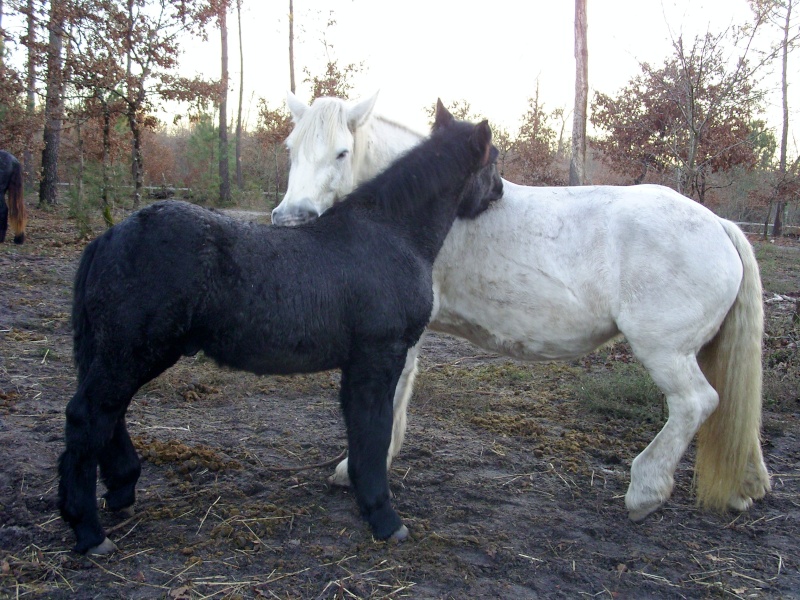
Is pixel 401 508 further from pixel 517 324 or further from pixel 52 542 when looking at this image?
pixel 52 542

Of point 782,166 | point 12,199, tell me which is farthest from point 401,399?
point 782,166

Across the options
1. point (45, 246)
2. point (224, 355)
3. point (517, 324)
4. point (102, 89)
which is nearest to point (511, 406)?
point (517, 324)

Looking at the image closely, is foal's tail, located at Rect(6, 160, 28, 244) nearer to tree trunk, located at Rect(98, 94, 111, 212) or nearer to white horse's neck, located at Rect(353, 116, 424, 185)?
tree trunk, located at Rect(98, 94, 111, 212)

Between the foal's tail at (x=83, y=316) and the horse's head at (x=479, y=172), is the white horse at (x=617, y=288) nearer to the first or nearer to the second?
the horse's head at (x=479, y=172)

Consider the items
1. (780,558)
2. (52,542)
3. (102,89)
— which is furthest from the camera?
(102,89)

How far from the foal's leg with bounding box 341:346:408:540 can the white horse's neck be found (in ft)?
4.06

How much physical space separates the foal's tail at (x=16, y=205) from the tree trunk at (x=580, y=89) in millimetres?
10172

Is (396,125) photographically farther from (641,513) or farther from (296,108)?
(641,513)

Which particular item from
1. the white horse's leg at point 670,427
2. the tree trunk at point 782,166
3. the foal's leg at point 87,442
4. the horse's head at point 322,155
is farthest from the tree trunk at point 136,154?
the tree trunk at point 782,166

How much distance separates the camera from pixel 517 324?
140 inches

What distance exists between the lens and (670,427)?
11.0 ft

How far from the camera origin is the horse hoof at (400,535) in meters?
2.91

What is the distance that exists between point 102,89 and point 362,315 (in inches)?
518

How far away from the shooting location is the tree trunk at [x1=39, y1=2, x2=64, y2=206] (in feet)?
42.5
